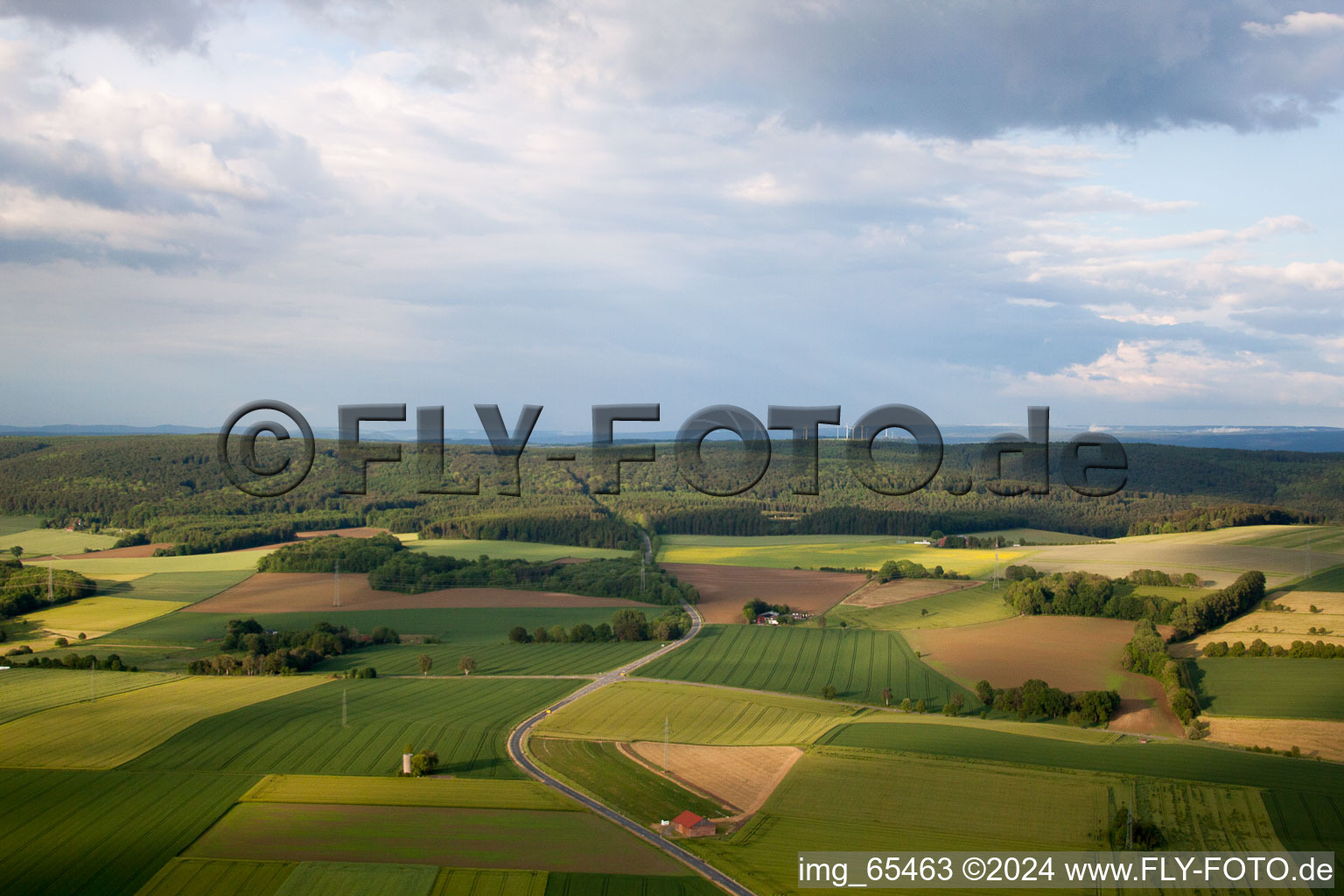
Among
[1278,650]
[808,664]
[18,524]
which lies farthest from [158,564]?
[1278,650]

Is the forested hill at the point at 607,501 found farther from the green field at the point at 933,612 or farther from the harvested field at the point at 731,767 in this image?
the harvested field at the point at 731,767

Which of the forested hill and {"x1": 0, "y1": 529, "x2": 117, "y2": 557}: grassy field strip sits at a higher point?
the forested hill

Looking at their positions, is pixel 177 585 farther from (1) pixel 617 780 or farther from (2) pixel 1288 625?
(2) pixel 1288 625

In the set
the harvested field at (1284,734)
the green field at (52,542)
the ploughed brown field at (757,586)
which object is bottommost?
the harvested field at (1284,734)

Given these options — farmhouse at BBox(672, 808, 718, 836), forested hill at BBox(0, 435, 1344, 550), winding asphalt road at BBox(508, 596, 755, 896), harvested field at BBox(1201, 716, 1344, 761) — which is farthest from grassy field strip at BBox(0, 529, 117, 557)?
harvested field at BBox(1201, 716, 1344, 761)

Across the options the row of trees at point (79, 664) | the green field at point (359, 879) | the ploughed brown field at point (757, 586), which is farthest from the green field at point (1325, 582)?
the row of trees at point (79, 664)

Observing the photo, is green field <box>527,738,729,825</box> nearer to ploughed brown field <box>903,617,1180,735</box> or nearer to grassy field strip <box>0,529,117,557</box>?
ploughed brown field <box>903,617,1180,735</box>
